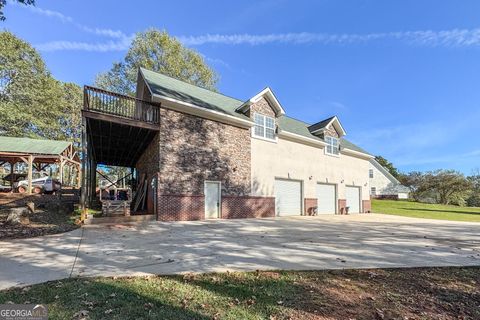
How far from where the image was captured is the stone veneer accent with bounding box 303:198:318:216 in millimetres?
20812

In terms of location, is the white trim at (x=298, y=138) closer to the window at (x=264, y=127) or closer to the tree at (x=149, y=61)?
the window at (x=264, y=127)

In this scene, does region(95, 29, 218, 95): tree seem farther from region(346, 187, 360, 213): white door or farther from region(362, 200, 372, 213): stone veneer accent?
region(362, 200, 372, 213): stone veneer accent

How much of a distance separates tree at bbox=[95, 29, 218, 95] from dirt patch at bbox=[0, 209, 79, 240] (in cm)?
2108

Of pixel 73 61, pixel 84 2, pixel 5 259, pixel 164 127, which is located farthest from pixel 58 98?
pixel 5 259

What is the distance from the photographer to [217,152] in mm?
16016

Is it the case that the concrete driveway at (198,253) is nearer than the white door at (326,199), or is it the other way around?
the concrete driveway at (198,253)

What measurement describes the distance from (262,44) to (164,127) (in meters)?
13.1

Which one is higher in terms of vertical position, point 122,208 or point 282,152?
point 282,152

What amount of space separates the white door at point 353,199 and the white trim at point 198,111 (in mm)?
13444

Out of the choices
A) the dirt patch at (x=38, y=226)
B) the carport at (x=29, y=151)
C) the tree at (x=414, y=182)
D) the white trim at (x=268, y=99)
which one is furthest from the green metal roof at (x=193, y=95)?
the tree at (x=414, y=182)

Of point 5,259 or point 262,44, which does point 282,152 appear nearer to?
point 262,44

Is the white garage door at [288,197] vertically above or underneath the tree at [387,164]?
underneath

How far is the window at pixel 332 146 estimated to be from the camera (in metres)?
23.6

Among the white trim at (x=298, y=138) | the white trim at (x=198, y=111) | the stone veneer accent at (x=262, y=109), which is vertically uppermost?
the stone veneer accent at (x=262, y=109)
